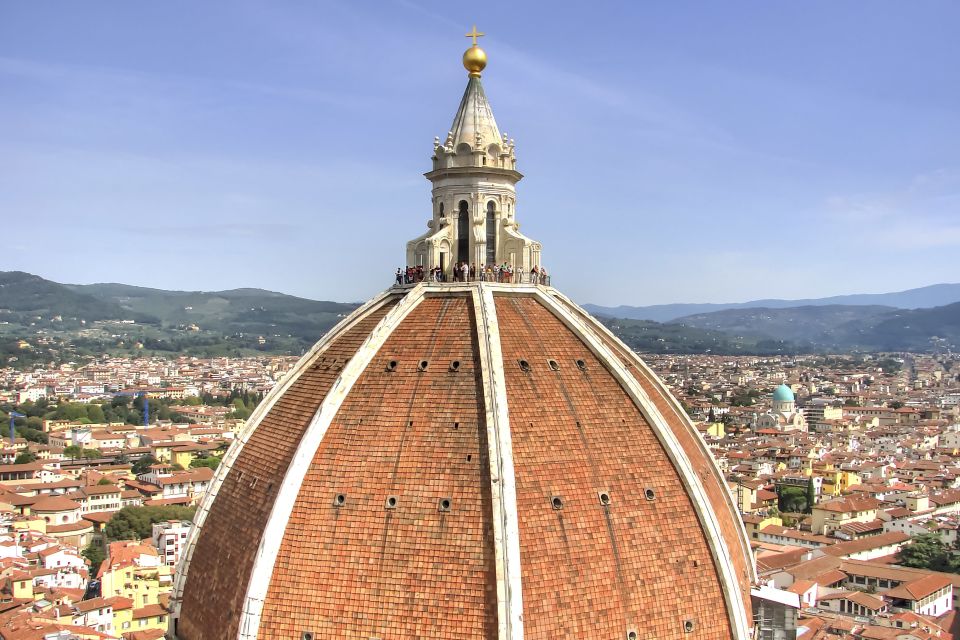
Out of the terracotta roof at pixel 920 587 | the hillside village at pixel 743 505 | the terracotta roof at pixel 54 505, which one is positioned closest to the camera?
the hillside village at pixel 743 505

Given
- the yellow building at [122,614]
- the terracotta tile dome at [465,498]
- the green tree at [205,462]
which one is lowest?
the yellow building at [122,614]

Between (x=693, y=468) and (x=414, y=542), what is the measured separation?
510 centimetres

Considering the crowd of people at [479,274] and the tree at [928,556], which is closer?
the crowd of people at [479,274]

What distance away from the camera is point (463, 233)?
17.1 metres

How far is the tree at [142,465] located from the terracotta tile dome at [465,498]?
8770cm

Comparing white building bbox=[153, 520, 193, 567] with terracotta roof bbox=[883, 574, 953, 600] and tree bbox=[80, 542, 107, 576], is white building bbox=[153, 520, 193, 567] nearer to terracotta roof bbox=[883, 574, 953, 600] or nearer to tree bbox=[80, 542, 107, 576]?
tree bbox=[80, 542, 107, 576]

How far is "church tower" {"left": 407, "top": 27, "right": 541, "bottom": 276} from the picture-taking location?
1681cm

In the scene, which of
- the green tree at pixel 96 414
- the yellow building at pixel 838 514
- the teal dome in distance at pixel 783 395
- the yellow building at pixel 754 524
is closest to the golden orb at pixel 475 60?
the yellow building at pixel 754 524

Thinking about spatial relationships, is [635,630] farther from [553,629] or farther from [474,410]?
[474,410]

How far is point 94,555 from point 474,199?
59830 mm

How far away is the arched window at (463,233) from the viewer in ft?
56.0

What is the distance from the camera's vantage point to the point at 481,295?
1562 centimetres

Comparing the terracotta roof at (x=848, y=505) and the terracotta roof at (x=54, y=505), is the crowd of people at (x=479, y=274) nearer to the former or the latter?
the terracotta roof at (x=848, y=505)

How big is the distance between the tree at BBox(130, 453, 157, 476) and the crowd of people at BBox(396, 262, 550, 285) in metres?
87.5
